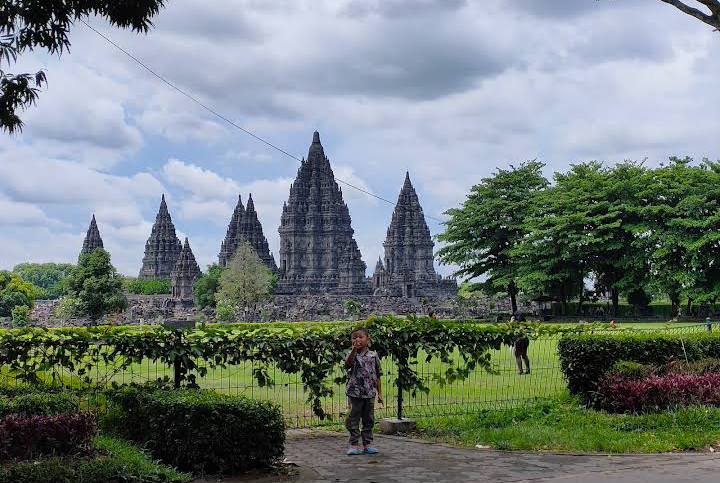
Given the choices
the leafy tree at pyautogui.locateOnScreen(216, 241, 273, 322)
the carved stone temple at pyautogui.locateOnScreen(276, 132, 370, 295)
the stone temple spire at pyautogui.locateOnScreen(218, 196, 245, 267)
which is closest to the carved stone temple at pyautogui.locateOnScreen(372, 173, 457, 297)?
the carved stone temple at pyautogui.locateOnScreen(276, 132, 370, 295)

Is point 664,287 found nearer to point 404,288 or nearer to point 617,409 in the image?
point 617,409

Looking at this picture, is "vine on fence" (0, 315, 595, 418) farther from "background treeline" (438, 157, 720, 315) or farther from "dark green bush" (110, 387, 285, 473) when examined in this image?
"background treeline" (438, 157, 720, 315)

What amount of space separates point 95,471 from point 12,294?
83.8 m

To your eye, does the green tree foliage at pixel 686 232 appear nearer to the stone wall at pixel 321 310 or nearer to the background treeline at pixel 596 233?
the background treeline at pixel 596 233

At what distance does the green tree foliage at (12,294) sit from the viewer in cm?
8231

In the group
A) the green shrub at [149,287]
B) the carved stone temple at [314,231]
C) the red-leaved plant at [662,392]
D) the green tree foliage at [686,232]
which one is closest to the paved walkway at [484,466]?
the red-leaved plant at [662,392]

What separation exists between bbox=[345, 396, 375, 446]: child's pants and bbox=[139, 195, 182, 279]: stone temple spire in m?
116

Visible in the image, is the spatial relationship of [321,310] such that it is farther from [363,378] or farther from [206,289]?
[363,378]

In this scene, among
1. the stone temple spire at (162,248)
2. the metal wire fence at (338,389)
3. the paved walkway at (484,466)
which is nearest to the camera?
the paved walkway at (484,466)

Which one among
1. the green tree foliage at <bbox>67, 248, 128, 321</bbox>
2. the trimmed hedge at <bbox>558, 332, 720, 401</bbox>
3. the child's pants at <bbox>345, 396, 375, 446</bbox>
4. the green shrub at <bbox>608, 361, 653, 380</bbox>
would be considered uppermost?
the green tree foliage at <bbox>67, 248, 128, 321</bbox>

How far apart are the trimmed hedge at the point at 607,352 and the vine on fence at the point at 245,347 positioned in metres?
1.35

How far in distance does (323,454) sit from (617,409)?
4254 millimetres

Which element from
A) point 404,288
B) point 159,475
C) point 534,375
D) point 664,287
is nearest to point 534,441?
point 159,475

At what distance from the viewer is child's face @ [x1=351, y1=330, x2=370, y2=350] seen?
8.95 metres
